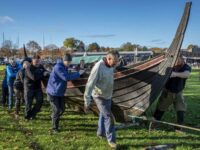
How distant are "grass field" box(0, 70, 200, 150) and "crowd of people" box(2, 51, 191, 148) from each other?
382 mm

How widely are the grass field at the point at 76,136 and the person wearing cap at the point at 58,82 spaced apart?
0.58 meters

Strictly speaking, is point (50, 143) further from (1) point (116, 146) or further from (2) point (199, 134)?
(2) point (199, 134)

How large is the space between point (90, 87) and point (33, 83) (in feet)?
13.1

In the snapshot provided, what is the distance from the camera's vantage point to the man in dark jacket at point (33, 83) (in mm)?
11578

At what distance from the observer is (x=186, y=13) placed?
9.95m

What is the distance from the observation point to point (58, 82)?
32.0 feet

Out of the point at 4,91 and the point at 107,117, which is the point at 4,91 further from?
the point at 107,117

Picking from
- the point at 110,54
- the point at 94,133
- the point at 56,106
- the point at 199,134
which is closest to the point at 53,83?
the point at 56,106

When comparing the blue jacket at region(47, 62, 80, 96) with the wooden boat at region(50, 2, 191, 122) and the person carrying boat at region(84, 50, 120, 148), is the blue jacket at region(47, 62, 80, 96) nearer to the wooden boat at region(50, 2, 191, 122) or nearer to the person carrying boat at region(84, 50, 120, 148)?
the person carrying boat at region(84, 50, 120, 148)

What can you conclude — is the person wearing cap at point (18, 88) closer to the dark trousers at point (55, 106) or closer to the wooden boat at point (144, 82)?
the wooden boat at point (144, 82)

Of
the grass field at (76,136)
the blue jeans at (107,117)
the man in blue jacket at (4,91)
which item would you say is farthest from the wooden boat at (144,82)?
the man in blue jacket at (4,91)

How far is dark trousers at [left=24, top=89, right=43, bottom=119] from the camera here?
1176 cm

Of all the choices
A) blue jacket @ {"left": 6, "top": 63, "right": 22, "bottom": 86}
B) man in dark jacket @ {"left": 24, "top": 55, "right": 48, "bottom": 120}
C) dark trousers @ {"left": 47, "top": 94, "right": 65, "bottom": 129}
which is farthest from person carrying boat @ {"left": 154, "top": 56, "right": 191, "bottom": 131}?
blue jacket @ {"left": 6, "top": 63, "right": 22, "bottom": 86}

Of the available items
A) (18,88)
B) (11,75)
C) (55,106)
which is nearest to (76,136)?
(55,106)
